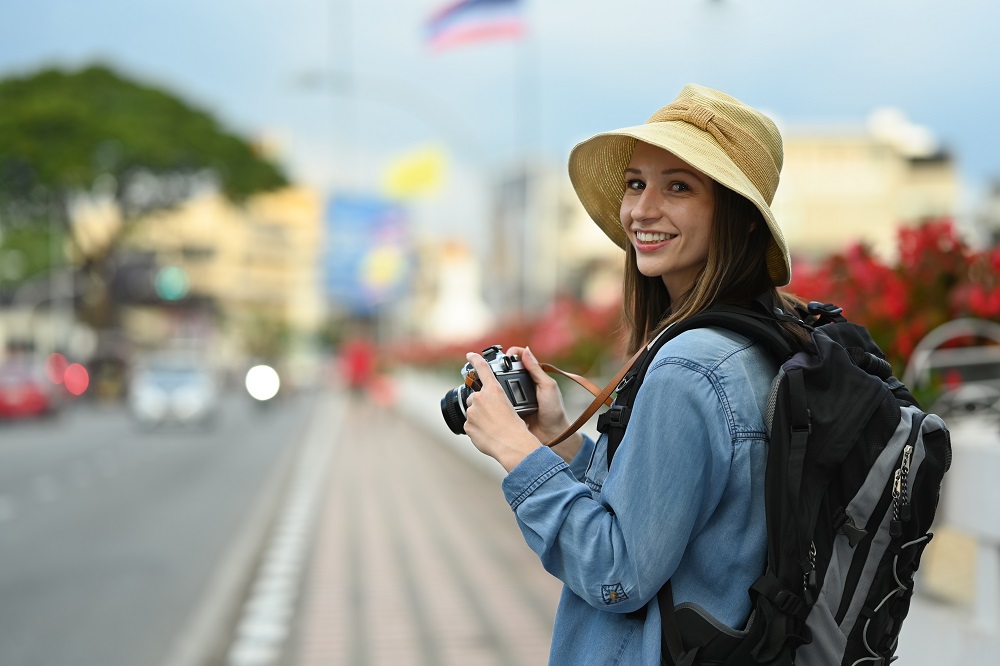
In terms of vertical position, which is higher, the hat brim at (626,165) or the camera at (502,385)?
the hat brim at (626,165)

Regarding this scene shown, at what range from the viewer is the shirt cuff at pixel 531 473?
6.97 feet

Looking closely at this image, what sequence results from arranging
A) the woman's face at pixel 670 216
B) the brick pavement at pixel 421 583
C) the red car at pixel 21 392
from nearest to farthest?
the woman's face at pixel 670 216 → the brick pavement at pixel 421 583 → the red car at pixel 21 392

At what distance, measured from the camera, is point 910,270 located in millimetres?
6145

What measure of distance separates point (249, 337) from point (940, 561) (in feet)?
400

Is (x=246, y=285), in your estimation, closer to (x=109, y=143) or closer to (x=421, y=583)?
(x=109, y=143)

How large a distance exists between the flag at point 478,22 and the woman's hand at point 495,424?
789 inches

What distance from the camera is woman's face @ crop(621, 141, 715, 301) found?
224 cm

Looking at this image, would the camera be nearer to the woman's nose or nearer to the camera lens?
the camera lens

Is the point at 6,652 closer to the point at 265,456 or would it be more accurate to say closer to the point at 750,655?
the point at 750,655

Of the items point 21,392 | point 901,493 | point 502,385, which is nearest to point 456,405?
point 502,385

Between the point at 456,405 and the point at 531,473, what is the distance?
0.26 m

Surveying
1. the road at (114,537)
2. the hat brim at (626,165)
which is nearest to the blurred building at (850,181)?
the road at (114,537)

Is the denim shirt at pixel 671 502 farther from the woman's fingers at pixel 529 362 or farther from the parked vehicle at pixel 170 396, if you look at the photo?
the parked vehicle at pixel 170 396

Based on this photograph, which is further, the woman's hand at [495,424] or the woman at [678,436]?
the woman's hand at [495,424]
